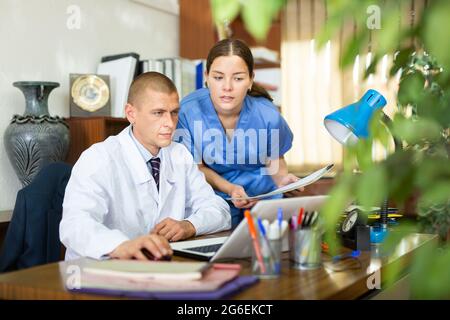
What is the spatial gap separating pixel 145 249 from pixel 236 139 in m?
1.17

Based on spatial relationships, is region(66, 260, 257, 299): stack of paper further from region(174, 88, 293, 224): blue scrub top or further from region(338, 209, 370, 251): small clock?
region(174, 88, 293, 224): blue scrub top

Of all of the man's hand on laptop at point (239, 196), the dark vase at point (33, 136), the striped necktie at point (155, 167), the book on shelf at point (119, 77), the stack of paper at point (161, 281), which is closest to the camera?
the stack of paper at point (161, 281)

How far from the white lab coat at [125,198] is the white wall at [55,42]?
97 centimetres

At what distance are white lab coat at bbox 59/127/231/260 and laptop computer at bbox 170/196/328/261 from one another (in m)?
0.16

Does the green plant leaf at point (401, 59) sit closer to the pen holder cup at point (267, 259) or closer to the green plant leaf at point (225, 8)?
the green plant leaf at point (225, 8)

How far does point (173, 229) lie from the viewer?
1.53m

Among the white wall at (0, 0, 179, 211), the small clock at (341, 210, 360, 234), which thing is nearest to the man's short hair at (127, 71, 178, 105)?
the small clock at (341, 210, 360, 234)

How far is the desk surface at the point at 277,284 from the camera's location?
971 mm

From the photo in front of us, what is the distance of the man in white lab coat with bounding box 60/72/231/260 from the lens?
4.99ft

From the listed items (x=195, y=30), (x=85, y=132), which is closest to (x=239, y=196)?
(x=85, y=132)

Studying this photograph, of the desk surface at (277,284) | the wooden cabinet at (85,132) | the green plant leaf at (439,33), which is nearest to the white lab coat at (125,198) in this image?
the desk surface at (277,284)

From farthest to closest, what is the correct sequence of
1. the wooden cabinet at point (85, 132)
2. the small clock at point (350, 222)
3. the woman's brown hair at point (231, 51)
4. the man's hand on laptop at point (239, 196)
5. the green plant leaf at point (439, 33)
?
1. the wooden cabinet at point (85, 132)
2. the woman's brown hair at point (231, 51)
3. the man's hand on laptop at point (239, 196)
4. the small clock at point (350, 222)
5. the green plant leaf at point (439, 33)

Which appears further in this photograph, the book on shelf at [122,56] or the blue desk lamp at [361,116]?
the book on shelf at [122,56]
